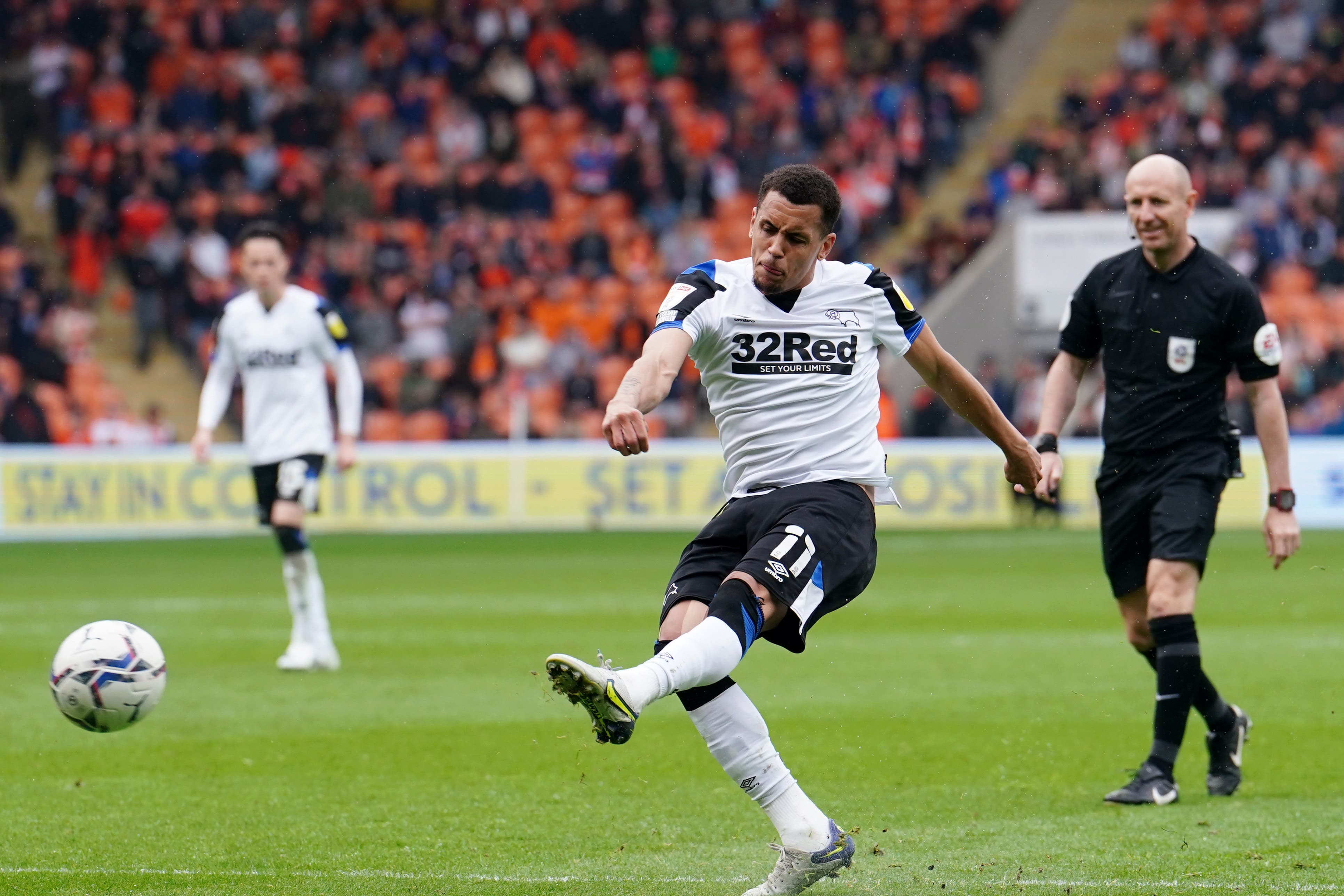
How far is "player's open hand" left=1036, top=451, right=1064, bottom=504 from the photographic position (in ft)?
21.1

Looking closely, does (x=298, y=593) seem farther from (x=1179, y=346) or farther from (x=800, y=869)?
(x=800, y=869)

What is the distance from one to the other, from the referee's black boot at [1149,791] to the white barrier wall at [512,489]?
570 inches

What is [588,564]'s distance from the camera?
17.3 meters

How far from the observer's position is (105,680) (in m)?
6.29

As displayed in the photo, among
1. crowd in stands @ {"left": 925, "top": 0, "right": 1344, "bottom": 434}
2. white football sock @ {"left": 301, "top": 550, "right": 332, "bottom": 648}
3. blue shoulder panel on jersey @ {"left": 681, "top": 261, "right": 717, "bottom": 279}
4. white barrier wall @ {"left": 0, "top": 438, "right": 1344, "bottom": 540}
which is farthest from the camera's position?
crowd in stands @ {"left": 925, "top": 0, "right": 1344, "bottom": 434}

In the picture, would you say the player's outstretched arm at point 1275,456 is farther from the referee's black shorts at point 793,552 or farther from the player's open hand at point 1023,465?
the referee's black shorts at point 793,552

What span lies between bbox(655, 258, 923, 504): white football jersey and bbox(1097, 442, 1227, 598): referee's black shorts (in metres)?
1.68

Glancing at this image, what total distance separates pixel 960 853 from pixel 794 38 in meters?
25.3

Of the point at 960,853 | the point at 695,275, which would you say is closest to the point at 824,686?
the point at 960,853

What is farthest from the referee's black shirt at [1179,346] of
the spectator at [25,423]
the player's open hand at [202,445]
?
the spectator at [25,423]

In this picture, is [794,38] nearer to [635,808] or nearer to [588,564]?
[588,564]

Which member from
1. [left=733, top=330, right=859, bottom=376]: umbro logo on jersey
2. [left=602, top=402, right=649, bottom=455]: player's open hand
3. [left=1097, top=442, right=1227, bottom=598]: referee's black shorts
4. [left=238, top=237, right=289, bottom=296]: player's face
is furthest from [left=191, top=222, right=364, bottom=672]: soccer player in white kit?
[left=602, top=402, right=649, bottom=455]: player's open hand

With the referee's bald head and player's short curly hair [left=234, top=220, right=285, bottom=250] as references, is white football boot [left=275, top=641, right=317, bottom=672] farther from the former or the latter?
the referee's bald head

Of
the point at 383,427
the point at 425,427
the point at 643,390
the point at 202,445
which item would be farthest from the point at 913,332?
the point at 383,427
